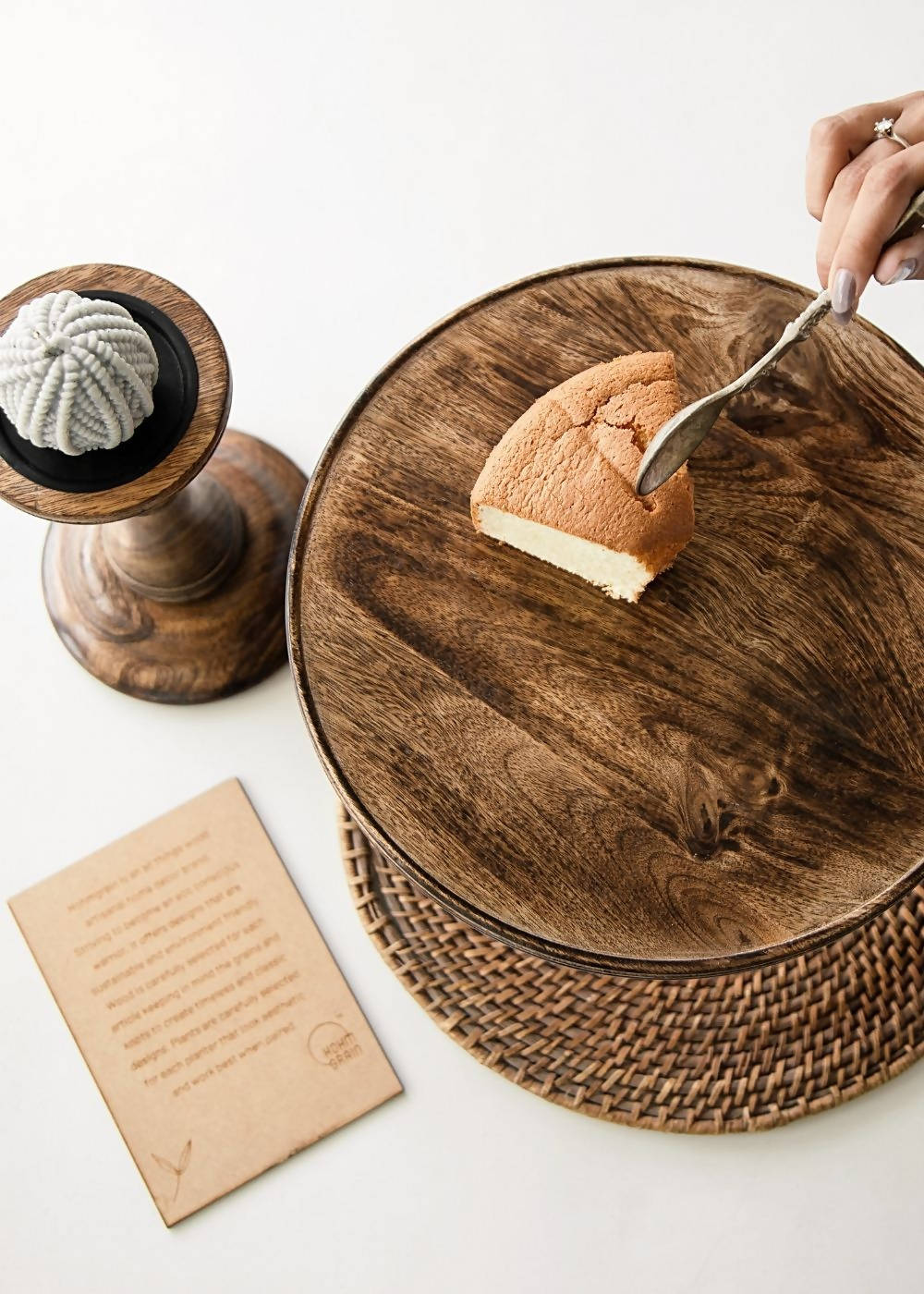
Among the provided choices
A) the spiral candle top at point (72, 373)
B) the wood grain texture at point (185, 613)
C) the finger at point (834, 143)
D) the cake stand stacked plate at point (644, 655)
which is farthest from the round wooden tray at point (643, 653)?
the wood grain texture at point (185, 613)

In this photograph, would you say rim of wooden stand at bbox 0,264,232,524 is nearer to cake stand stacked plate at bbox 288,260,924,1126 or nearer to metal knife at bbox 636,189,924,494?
cake stand stacked plate at bbox 288,260,924,1126

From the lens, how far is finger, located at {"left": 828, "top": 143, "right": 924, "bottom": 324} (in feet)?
3.48

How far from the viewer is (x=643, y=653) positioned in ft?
3.83

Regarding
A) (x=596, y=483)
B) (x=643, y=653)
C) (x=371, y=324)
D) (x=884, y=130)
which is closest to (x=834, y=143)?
(x=884, y=130)

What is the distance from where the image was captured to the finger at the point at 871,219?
1.06 meters

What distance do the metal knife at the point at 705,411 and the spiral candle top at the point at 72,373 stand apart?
0.50 m

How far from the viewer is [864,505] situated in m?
1.21

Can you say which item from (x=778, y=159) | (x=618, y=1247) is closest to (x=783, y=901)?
(x=618, y=1247)

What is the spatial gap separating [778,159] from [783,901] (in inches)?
46.8

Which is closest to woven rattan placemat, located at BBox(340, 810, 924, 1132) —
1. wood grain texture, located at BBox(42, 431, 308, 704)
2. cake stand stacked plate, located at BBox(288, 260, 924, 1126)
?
cake stand stacked plate, located at BBox(288, 260, 924, 1126)

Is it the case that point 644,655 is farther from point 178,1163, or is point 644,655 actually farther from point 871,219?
point 178,1163

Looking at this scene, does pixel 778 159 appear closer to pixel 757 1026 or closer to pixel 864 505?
pixel 864 505

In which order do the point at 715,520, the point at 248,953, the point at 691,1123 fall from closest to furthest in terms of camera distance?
the point at 715,520, the point at 691,1123, the point at 248,953

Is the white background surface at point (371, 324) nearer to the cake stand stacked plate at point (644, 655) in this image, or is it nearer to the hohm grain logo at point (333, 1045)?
the hohm grain logo at point (333, 1045)
